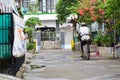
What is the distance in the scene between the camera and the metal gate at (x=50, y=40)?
4916 cm

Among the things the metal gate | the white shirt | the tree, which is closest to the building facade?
the metal gate

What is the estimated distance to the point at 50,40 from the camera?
50.0 meters

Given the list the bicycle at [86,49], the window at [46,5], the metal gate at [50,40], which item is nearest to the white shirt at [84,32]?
the bicycle at [86,49]

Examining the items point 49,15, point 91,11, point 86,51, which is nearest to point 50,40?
point 49,15

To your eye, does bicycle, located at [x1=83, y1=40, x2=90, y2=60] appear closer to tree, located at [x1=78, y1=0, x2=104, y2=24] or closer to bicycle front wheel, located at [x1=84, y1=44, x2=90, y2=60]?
bicycle front wheel, located at [x1=84, y1=44, x2=90, y2=60]

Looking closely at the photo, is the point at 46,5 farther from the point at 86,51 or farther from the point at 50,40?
the point at 86,51

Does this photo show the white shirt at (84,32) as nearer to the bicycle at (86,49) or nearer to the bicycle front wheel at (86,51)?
the bicycle at (86,49)

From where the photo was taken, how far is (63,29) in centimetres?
5188

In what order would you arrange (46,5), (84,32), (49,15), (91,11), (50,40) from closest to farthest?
(84,32) → (91,11) → (50,40) → (49,15) → (46,5)

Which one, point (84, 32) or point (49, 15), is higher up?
point (49, 15)

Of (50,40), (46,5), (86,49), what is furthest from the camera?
(46,5)

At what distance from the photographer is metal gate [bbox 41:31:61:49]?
49.2m

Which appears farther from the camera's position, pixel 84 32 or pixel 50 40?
pixel 50 40

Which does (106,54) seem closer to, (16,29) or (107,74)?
(107,74)
